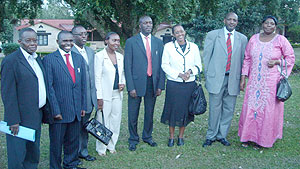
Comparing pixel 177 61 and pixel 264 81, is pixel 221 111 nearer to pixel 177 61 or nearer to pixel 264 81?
pixel 264 81

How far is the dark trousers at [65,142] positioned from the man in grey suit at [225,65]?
241 centimetres

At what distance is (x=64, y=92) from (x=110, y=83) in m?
1.06

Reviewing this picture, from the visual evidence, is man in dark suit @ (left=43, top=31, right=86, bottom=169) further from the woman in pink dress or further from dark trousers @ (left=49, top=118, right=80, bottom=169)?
the woman in pink dress

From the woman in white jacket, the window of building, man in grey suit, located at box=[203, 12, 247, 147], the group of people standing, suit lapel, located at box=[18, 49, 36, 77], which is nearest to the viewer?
suit lapel, located at box=[18, 49, 36, 77]

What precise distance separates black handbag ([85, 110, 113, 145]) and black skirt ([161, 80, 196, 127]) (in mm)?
1157

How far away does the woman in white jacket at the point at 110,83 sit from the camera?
195 inches

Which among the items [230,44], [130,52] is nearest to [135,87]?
[130,52]

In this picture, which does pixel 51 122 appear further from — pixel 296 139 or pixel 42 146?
pixel 296 139

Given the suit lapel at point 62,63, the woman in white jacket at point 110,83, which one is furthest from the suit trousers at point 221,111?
the suit lapel at point 62,63

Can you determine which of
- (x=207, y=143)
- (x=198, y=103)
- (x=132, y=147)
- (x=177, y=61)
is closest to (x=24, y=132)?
(x=132, y=147)

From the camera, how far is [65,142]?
4.46 m

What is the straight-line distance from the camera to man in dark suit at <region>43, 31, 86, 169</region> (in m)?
4.05

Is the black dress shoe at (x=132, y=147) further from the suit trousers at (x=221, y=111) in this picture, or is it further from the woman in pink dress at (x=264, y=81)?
the woman in pink dress at (x=264, y=81)

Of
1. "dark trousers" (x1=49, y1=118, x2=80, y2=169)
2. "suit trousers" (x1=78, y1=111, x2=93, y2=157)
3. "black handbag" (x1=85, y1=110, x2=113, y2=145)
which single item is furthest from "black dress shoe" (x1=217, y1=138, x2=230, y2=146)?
"dark trousers" (x1=49, y1=118, x2=80, y2=169)
